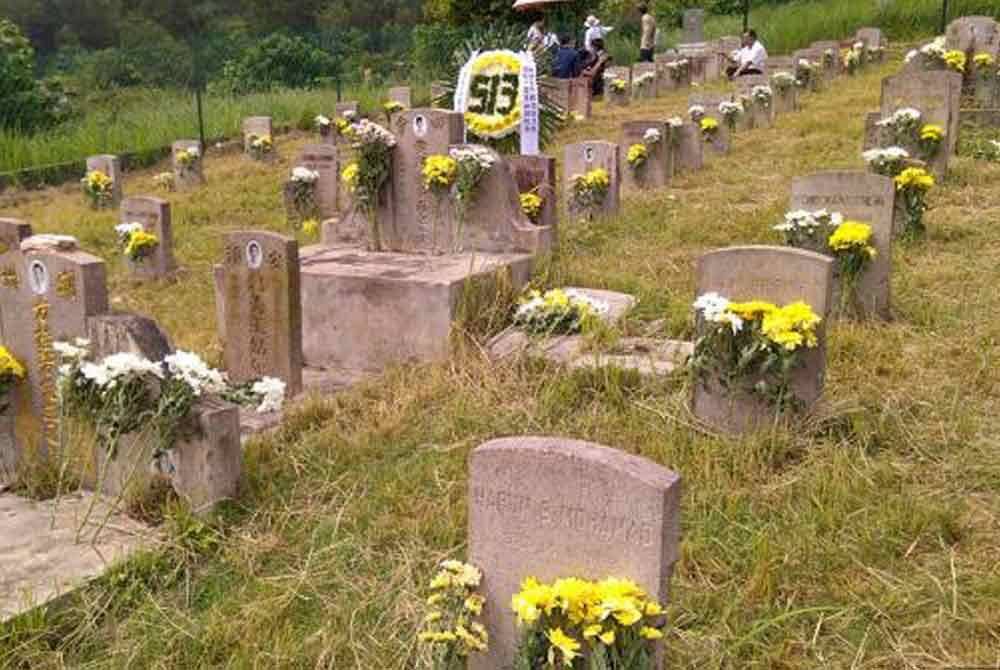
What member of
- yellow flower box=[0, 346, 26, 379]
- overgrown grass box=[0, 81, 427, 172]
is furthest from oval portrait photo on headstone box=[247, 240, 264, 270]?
overgrown grass box=[0, 81, 427, 172]

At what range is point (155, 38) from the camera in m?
38.0

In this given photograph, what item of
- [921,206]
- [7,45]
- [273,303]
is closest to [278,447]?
[273,303]

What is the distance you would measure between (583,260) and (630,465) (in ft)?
16.9

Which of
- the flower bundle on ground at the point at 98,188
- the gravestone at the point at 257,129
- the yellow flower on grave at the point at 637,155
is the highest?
the gravestone at the point at 257,129

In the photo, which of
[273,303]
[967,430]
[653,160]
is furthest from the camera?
[653,160]

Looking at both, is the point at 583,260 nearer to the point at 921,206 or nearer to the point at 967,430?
the point at 921,206

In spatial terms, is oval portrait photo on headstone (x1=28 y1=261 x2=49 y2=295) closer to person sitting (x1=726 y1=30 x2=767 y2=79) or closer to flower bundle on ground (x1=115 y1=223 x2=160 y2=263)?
flower bundle on ground (x1=115 y1=223 x2=160 y2=263)

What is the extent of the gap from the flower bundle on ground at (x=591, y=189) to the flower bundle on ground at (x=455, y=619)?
22.6 feet

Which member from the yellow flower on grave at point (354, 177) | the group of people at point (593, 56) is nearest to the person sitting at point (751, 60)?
the group of people at point (593, 56)

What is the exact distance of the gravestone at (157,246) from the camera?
30.7 feet

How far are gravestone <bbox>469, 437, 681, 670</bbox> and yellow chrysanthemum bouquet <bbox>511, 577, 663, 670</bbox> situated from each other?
9 centimetres

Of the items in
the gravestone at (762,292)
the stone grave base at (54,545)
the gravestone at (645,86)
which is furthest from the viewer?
the gravestone at (645,86)

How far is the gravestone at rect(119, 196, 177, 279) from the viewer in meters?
9.34

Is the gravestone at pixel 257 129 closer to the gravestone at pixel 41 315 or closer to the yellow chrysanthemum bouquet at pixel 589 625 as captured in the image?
the gravestone at pixel 41 315
